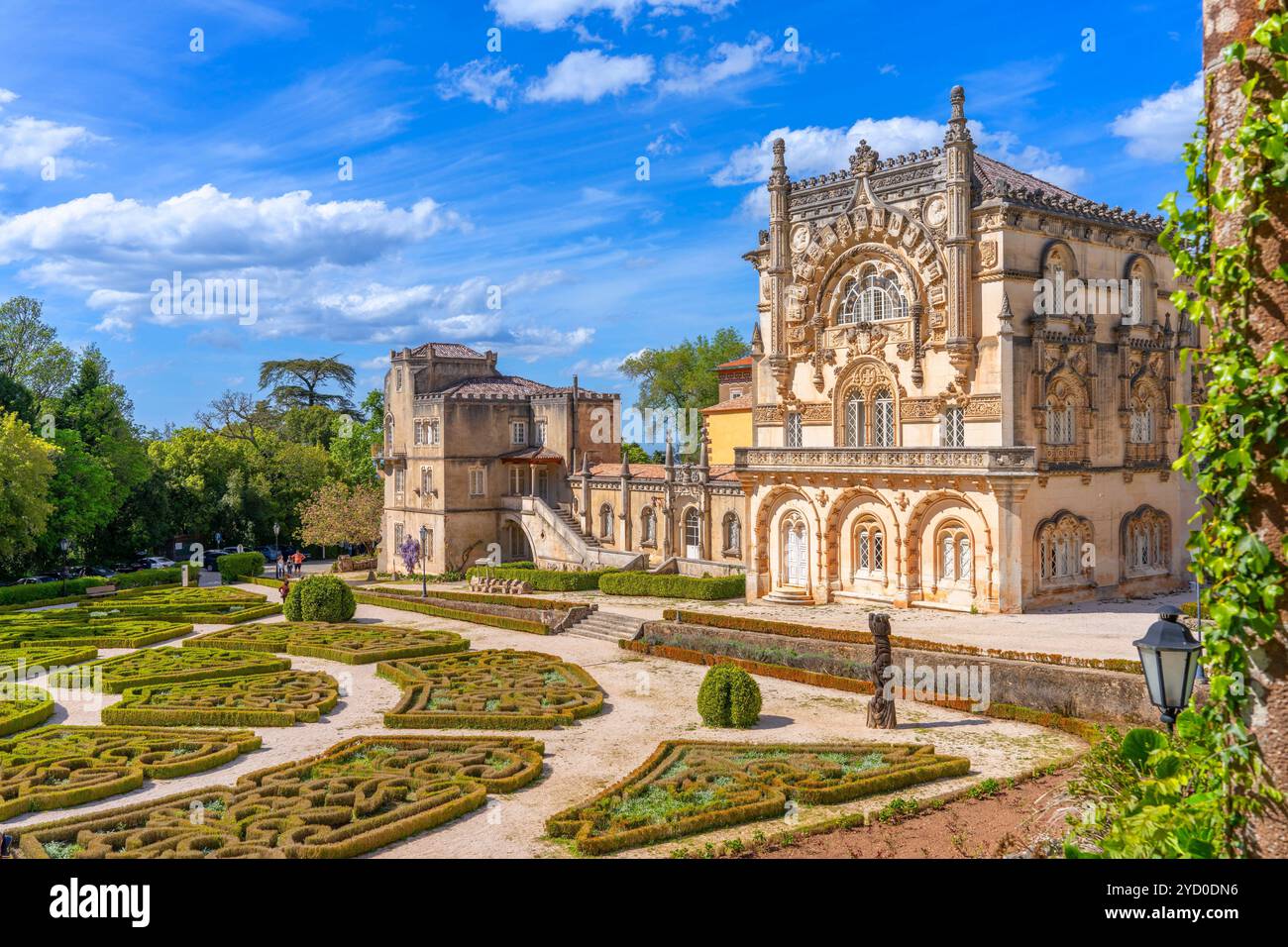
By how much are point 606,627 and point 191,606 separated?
18.1m

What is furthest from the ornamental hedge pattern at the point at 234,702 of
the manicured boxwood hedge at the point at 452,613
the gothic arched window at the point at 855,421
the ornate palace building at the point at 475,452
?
the ornate palace building at the point at 475,452

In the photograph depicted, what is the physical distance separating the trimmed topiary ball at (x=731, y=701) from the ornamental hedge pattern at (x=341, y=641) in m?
12.5

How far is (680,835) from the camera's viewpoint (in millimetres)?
15492

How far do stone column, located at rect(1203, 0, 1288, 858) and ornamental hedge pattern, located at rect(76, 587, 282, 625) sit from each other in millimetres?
38938

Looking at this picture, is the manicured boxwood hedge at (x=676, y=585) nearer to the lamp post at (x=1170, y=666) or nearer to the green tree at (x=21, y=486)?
the green tree at (x=21, y=486)

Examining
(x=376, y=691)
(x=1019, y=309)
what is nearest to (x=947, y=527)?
(x=1019, y=309)

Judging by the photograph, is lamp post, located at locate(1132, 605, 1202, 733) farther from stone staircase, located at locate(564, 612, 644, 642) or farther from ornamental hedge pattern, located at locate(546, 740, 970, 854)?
stone staircase, located at locate(564, 612, 644, 642)

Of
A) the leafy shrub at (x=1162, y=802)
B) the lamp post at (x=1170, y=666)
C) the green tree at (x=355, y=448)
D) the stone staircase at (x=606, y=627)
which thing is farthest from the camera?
the green tree at (x=355, y=448)

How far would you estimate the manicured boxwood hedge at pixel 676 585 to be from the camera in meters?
43.3

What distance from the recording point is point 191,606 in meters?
41.6

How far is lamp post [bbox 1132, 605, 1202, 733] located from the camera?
32.6ft

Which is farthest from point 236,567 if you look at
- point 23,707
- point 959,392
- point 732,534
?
point 959,392
